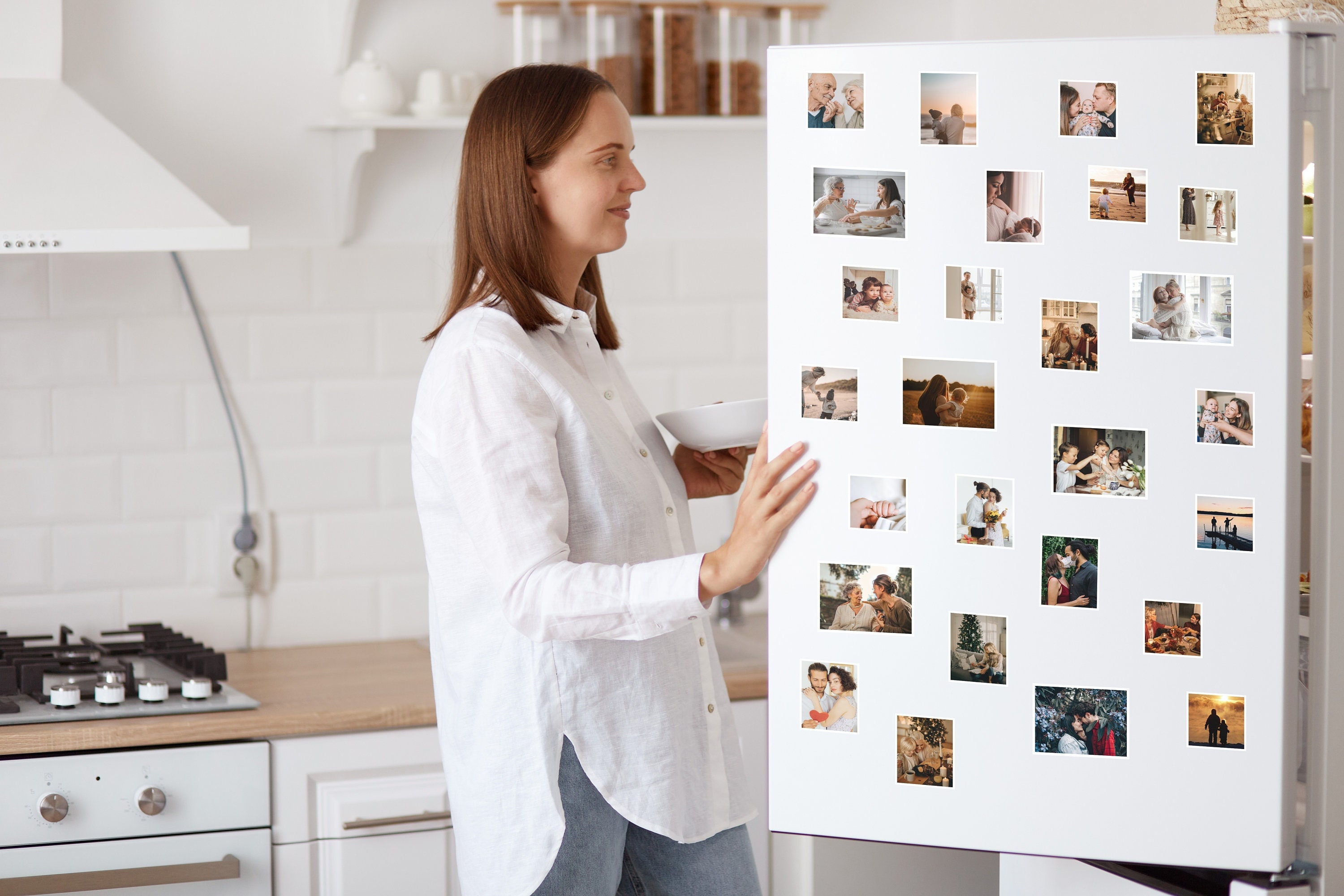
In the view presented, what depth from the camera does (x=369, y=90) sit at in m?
2.16

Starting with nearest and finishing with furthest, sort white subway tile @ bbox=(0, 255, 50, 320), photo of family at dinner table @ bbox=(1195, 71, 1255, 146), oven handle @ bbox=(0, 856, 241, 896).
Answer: photo of family at dinner table @ bbox=(1195, 71, 1255, 146)
oven handle @ bbox=(0, 856, 241, 896)
white subway tile @ bbox=(0, 255, 50, 320)

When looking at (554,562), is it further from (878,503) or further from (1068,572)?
(1068,572)

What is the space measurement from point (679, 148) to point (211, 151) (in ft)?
2.79

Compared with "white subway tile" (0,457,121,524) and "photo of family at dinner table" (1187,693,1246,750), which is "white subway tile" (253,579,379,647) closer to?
"white subway tile" (0,457,121,524)

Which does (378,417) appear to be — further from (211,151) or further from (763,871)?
(763,871)

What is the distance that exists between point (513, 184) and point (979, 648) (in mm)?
635

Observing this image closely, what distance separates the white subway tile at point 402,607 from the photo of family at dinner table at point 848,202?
1.48 metres

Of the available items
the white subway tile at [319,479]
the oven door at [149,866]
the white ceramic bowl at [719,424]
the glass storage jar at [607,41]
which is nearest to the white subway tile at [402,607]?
the white subway tile at [319,479]

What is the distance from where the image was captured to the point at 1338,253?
3.66ft

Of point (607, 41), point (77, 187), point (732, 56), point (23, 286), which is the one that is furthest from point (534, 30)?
point (23, 286)

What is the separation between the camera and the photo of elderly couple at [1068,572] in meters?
1.04

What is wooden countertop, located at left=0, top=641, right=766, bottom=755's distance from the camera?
1703 millimetres

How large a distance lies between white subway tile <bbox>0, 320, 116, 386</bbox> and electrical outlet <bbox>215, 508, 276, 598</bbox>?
307mm

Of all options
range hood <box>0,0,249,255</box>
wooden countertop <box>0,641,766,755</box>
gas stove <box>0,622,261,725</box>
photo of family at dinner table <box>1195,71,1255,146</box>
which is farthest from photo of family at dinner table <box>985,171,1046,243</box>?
gas stove <box>0,622,261,725</box>
